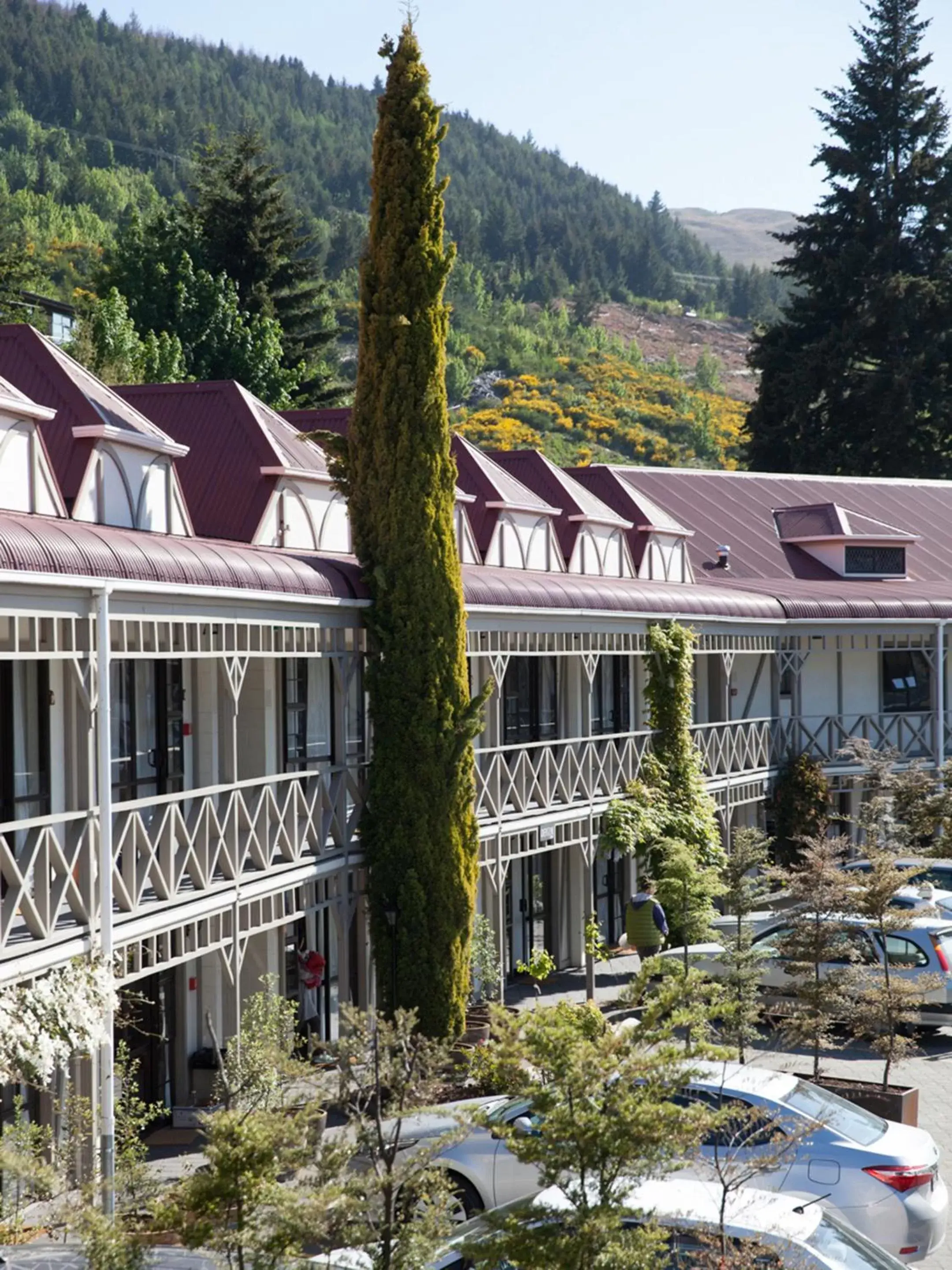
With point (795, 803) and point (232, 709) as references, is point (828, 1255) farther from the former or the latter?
point (795, 803)

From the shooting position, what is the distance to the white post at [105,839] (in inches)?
500

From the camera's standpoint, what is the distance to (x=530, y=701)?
2570cm

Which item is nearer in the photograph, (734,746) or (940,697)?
(734,746)

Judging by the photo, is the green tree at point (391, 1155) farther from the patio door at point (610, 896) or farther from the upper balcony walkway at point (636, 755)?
the patio door at point (610, 896)

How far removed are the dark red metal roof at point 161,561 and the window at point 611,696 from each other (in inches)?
396

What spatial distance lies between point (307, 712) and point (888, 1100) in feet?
26.7

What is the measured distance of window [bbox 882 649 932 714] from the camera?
35.2 m

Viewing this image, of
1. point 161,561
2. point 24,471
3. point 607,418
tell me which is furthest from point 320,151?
point 161,561

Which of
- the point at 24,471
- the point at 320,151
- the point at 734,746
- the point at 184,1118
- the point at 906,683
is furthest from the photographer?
the point at 320,151

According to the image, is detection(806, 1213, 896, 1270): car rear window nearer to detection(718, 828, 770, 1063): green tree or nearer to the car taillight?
the car taillight

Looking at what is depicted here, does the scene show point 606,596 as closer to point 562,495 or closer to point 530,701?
point 530,701

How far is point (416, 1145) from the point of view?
1262 centimetres

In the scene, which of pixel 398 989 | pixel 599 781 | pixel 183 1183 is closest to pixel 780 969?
pixel 599 781

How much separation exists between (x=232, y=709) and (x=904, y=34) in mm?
48769
